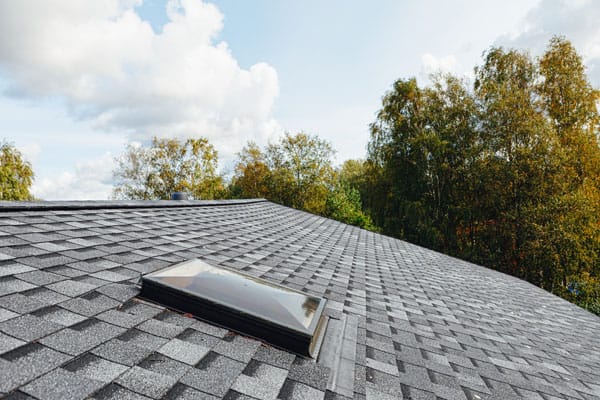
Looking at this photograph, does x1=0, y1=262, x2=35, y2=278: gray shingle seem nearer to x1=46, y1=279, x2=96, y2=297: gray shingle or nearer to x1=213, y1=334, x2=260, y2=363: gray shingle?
x1=46, y1=279, x2=96, y2=297: gray shingle

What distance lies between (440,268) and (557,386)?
5516 millimetres

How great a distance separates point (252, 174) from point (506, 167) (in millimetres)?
23642

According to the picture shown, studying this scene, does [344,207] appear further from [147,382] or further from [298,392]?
[147,382]

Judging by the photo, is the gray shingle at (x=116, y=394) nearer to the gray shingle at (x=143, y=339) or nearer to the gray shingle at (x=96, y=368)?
the gray shingle at (x=96, y=368)

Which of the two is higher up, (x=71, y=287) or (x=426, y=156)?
(x=426, y=156)

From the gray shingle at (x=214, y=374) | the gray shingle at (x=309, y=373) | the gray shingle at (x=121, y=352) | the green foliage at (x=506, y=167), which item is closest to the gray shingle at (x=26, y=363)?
the gray shingle at (x=121, y=352)

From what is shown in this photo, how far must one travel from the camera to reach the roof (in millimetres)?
1335

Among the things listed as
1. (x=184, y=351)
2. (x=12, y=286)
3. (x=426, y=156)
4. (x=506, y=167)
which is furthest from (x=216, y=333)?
(x=426, y=156)

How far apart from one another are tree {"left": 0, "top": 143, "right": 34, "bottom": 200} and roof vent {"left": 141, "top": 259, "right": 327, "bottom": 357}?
1345 inches

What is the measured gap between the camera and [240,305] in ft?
6.72

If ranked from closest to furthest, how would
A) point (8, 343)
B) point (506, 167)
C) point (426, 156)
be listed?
point (8, 343) → point (506, 167) → point (426, 156)

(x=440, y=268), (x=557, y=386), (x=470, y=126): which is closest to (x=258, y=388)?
(x=557, y=386)

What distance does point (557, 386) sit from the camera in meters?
2.95

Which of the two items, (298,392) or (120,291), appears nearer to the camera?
(298,392)
